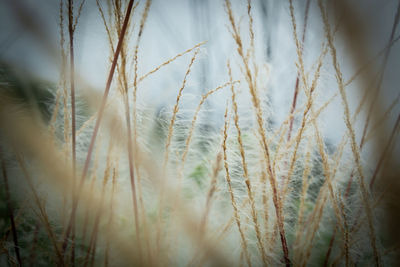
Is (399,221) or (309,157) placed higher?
(309,157)

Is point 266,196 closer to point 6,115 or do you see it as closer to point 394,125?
point 394,125

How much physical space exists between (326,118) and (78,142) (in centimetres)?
63

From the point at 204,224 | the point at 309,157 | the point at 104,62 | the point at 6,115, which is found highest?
the point at 104,62

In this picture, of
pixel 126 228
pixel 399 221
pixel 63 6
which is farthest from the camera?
pixel 126 228

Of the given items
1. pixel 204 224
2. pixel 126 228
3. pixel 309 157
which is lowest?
pixel 126 228

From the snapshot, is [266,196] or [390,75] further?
[390,75]

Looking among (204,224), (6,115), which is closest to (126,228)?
(204,224)

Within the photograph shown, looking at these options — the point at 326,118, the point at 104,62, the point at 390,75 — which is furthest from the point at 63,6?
the point at 390,75

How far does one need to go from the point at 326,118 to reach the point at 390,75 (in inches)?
8.9

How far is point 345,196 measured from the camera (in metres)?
0.59

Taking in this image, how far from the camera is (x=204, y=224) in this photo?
1.85 ft

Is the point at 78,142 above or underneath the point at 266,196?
above

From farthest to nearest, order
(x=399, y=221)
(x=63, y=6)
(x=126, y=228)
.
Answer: (x=126, y=228)
(x=399, y=221)
(x=63, y=6)

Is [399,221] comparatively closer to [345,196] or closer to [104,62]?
[345,196]
